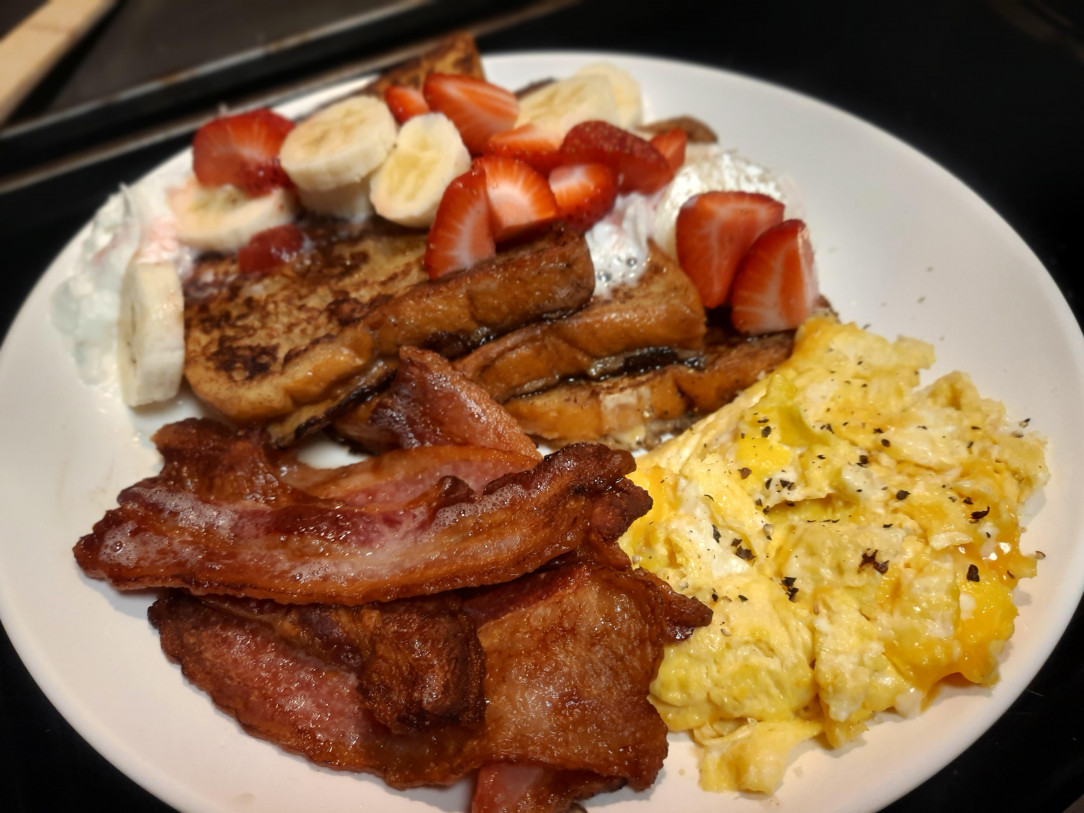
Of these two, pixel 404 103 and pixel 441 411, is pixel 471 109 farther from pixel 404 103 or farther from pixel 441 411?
pixel 441 411

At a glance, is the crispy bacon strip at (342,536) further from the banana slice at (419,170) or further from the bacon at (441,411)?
the banana slice at (419,170)

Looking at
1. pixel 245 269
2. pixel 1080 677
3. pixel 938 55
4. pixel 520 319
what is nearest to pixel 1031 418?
pixel 1080 677

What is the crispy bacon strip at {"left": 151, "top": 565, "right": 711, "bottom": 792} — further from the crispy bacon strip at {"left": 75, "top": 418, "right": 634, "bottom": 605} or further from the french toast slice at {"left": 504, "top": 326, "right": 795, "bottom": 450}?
the french toast slice at {"left": 504, "top": 326, "right": 795, "bottom": 450}

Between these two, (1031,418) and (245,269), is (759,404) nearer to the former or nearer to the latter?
(1031,418)

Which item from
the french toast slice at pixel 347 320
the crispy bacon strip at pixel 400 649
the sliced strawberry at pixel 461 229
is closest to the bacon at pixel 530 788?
the crispy bacon strip at pixel 400 649

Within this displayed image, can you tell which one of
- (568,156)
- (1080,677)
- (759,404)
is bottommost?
(1080,677)
